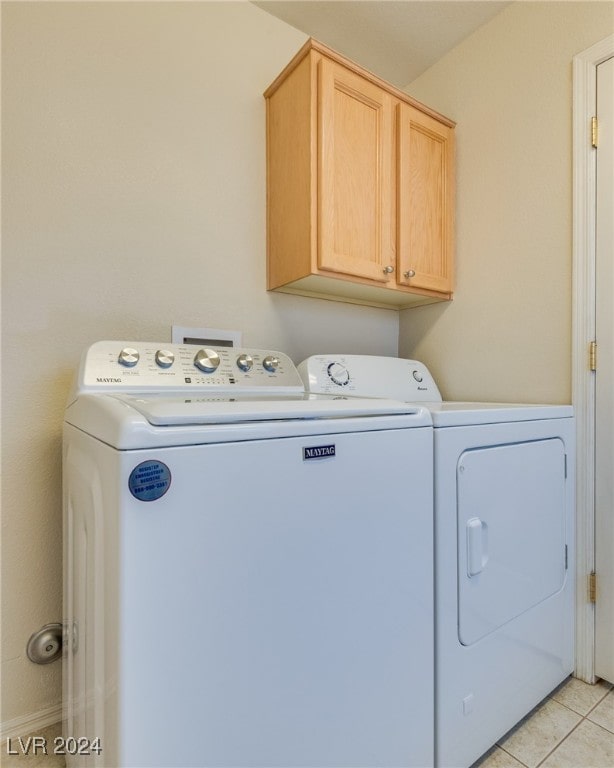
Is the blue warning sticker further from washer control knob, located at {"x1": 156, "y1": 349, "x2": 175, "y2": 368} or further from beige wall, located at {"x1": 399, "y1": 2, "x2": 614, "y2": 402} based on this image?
beige wall, located at {"x1": 399, "y1": 2, "x2": 614, "y2": 402}

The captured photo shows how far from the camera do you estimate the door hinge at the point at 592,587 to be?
1.42 m

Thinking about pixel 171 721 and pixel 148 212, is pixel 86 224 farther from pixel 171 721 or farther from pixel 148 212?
pixel 171 721

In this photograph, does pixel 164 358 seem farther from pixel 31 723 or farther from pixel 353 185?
pixel 31 723

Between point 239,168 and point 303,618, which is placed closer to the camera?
point 303,618

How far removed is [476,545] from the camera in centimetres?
108

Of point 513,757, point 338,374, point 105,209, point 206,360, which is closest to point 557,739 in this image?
point 513,757

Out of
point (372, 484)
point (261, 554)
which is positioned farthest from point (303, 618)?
point (372, 484)

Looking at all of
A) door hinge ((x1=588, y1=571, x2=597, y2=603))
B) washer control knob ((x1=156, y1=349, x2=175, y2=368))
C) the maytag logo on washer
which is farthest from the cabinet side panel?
door hinge ((x1=588, y1=571, x2=597, y2=603))

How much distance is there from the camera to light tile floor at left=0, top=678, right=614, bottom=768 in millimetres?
1111

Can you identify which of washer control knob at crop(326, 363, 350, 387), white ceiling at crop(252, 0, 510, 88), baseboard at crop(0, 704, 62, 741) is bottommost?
baseboard at crop(0, 704, 62, 741)

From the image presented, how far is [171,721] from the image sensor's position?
652mm

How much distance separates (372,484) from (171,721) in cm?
53

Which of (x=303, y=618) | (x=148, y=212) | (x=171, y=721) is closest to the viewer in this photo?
(x=171, y=721)

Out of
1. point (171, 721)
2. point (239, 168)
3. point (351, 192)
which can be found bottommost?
point (171, 721)
